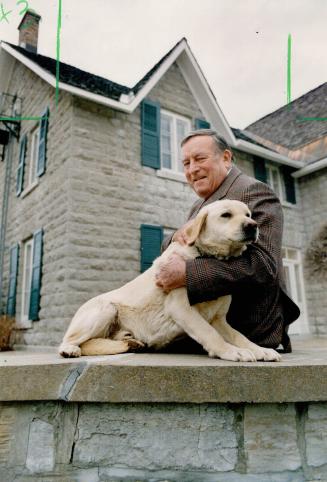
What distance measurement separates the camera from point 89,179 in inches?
351

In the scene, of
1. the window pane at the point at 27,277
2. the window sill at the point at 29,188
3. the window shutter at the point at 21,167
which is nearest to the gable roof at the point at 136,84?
the window shutter at the point at 21,167

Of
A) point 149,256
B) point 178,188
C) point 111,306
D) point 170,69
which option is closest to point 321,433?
point 111,306

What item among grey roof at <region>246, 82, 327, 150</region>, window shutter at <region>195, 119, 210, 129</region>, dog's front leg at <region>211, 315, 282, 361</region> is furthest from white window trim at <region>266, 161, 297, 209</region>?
dog's front leg at <region>211, 315, 282, 361</region>

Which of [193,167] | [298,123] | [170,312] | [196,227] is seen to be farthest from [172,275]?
[298,123]

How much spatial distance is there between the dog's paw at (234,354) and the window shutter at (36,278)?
791 cm

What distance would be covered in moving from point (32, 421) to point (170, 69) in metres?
11.7

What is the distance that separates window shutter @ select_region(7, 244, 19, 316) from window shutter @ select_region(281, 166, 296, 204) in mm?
9368

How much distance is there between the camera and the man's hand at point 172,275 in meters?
2.02

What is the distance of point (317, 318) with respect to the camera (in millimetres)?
12750

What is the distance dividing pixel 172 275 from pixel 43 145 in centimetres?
930

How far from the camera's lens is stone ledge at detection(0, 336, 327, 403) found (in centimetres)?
153

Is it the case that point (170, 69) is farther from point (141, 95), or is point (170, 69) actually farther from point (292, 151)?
point (292, 151)

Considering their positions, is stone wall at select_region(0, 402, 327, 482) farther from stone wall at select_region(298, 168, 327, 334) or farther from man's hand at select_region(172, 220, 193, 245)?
stone wall at select_region(298, 168, 327, 334)

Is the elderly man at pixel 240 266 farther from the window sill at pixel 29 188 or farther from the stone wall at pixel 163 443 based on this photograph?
the window sill at pixel 29 188
